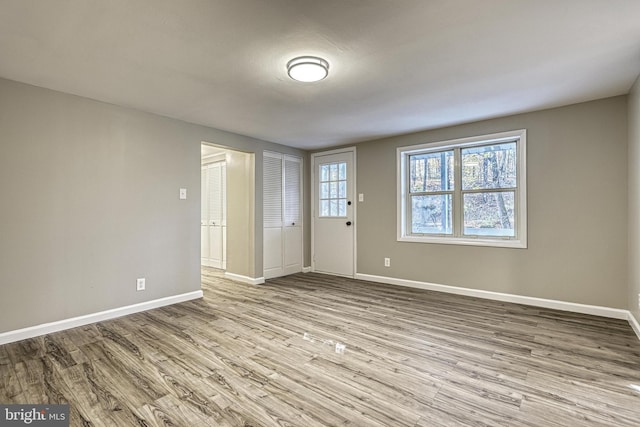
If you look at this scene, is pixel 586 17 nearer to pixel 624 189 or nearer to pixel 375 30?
pixel 375 30

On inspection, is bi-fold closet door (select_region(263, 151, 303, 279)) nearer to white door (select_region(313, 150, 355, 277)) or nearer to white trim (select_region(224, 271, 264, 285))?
white trim (select_region(224, 271, 264, 285))

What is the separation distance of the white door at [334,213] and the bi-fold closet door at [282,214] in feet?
1.10

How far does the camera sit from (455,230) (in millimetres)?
4211

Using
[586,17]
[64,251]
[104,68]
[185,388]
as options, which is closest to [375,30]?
[586,17]

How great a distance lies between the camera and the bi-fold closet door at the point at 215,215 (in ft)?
19.4

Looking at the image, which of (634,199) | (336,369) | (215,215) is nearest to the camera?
(336,369)

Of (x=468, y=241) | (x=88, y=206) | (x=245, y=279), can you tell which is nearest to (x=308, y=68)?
(x=88, y=206)

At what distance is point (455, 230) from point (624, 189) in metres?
1.73

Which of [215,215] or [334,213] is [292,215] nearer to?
[334,213]

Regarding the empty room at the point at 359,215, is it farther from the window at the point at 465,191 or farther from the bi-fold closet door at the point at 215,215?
the bi-fold closet door at the point at 215,215

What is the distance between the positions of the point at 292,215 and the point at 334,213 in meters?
0.76

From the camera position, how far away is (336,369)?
2.14m

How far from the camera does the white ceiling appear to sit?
5.84ft

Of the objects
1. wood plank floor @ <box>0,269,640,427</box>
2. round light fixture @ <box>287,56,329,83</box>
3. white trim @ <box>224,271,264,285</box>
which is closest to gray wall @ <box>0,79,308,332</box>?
wood plank floor @ <box>0,269,640,427</box>
